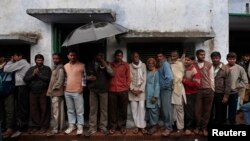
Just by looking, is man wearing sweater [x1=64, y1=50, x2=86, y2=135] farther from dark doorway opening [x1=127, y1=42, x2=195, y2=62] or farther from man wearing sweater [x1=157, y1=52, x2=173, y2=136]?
man wearing sweater [x1=157, y1=52, x2=173, y2=136]

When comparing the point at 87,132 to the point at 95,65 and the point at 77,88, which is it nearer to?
the point at 77,88

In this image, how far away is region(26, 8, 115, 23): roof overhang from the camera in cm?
651

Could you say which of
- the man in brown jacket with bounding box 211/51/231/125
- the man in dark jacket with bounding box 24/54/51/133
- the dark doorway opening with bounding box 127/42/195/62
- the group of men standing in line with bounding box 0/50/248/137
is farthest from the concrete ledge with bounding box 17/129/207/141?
the dark doorway opening with bounding box 127/42/195/62

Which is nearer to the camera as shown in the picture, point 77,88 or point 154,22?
point 77,88

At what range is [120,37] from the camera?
6988mm

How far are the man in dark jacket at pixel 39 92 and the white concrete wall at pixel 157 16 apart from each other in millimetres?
607

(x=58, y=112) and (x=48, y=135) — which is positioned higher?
(x=58, y=112)

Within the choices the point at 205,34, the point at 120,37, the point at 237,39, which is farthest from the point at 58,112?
the point at 237,39

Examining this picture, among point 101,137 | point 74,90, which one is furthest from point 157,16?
point 101,137

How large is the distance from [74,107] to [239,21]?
208 inches

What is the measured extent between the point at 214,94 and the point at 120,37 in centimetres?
221

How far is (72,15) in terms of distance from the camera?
22.1 feet

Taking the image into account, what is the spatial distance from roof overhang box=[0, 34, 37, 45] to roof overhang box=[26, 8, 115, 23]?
0.50 m

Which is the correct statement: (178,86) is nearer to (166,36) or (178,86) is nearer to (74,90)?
(166,36)
